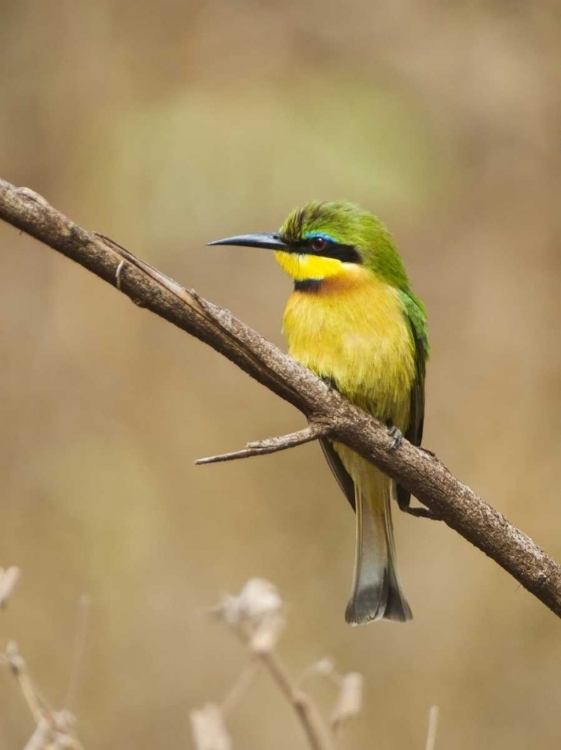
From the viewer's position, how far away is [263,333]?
13.5 ft

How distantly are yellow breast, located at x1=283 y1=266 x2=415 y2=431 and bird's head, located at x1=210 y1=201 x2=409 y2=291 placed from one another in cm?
3

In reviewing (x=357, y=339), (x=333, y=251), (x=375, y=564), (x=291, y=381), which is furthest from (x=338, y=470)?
(x=291, y=381)

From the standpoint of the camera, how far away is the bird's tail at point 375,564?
2525 mm

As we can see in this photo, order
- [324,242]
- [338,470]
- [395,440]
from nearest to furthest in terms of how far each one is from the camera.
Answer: [395,440] → [324,242] → [338,470]

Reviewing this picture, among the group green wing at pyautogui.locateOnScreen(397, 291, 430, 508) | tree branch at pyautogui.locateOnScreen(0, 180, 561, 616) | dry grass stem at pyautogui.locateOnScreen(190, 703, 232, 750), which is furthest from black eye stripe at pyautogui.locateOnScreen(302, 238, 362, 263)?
dry grass stem at pyautogui.locateOnScreen(190, 703, 232, 750)

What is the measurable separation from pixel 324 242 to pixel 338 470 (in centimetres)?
60

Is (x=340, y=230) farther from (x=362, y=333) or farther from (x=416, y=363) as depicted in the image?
(x=416, y=363)

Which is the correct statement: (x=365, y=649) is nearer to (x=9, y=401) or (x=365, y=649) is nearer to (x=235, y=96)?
(x=9, y=401)

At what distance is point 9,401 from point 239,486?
904mm

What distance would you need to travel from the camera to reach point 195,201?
3971 mm

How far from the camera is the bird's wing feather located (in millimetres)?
2756

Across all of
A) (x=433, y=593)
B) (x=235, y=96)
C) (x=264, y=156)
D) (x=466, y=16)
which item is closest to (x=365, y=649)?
(x=433, y=593)

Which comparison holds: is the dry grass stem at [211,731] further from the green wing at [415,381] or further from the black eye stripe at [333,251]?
the black eye stripe at [333,251]

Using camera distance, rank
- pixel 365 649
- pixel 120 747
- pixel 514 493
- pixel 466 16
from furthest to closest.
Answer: pixel 466 16 → pixel 514 493 → pixel 365 649 → pixel 120 747
